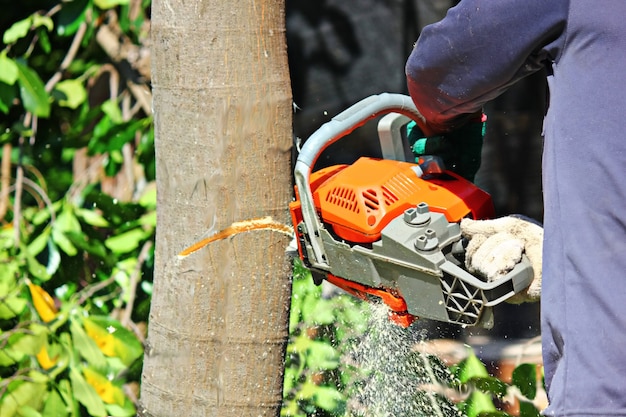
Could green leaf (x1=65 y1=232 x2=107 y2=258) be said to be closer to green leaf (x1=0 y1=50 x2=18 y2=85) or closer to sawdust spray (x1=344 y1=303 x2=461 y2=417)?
green leaf (x1=0 y1=50 x2=18 y2=85)

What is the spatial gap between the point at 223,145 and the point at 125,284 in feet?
3.78

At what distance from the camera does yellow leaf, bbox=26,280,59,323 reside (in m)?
2.71

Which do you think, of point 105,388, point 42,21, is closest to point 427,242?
point 105,388

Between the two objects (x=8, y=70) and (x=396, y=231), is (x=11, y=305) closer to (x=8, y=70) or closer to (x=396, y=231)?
(x=8, y=70)

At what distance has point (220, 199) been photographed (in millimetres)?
1846

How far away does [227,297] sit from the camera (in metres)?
1.86

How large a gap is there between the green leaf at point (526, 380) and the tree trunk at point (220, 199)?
68cm

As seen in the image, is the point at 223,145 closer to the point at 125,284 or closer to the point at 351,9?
the point at 125,284

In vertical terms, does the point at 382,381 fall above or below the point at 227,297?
below

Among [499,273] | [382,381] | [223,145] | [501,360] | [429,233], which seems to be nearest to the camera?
[499,273]

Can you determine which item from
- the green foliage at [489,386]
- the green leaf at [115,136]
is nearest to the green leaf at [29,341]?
the green leaf at [115,136]

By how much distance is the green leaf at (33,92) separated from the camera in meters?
2.79

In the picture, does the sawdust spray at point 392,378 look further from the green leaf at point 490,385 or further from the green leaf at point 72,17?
the green leaf at point 72,17

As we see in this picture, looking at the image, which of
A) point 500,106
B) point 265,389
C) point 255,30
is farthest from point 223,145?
point 500,106
